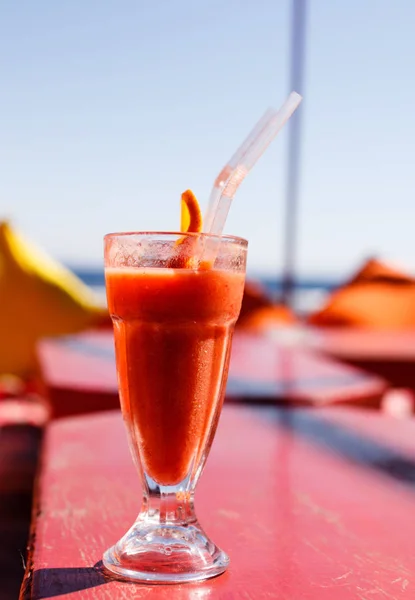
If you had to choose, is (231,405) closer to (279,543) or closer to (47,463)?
(47,463)

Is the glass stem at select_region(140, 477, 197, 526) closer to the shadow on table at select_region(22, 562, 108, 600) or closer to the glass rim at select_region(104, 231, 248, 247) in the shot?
the shadow on table at select_region(22, 562, 108, 600)

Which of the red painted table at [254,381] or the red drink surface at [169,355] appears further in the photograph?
the red painted table at [254,381]

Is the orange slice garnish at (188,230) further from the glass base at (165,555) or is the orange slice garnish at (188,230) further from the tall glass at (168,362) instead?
the glass base at (165,555)

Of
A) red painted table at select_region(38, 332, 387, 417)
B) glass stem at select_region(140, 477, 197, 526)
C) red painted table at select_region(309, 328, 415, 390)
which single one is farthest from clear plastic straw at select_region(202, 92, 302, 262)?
red painted table at select_region(309, 328, 415, 390)

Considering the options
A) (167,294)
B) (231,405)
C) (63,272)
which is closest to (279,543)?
(167,294)

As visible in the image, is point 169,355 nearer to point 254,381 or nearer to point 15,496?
point 15,496

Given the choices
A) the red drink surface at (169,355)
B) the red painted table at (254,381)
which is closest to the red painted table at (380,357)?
the red painted table at (254,381)
